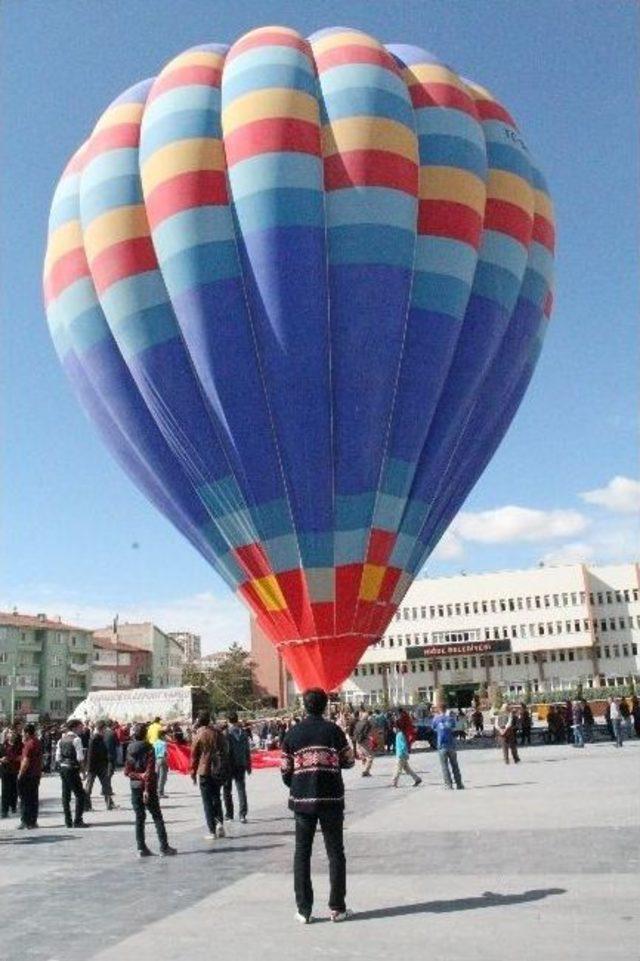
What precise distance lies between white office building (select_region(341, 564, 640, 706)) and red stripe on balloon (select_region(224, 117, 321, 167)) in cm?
6849

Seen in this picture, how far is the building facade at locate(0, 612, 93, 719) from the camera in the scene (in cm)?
9675

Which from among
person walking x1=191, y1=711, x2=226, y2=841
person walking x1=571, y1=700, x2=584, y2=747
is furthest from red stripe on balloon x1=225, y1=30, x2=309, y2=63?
person walking x1=571, y1=700, x2=584, y2=747

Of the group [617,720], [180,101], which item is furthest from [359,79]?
[617,720]

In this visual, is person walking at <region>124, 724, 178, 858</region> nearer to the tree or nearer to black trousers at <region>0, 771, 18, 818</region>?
black trousers at <region>0, 771, 18, 818</region>

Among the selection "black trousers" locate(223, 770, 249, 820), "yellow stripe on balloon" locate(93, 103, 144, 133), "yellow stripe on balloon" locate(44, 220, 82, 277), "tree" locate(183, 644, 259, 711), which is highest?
"yellow stripe on balloon" locate(93, 103, 144, 133)

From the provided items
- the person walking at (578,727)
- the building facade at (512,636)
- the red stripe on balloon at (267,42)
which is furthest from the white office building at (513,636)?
the red stripe on balloon at (267,42)

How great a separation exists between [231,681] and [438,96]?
77.6m

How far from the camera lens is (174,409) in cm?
2245

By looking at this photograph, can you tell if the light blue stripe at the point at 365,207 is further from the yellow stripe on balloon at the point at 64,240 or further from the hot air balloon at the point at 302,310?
the yellow stripe on balloon at the point at 64,240

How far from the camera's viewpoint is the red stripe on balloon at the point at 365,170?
72.1 feet

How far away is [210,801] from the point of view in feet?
42.0

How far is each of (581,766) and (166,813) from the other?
10258 mm

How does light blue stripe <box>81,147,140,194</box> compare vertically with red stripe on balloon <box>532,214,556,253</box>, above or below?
above

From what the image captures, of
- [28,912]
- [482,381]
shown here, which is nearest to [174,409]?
[482,381]
